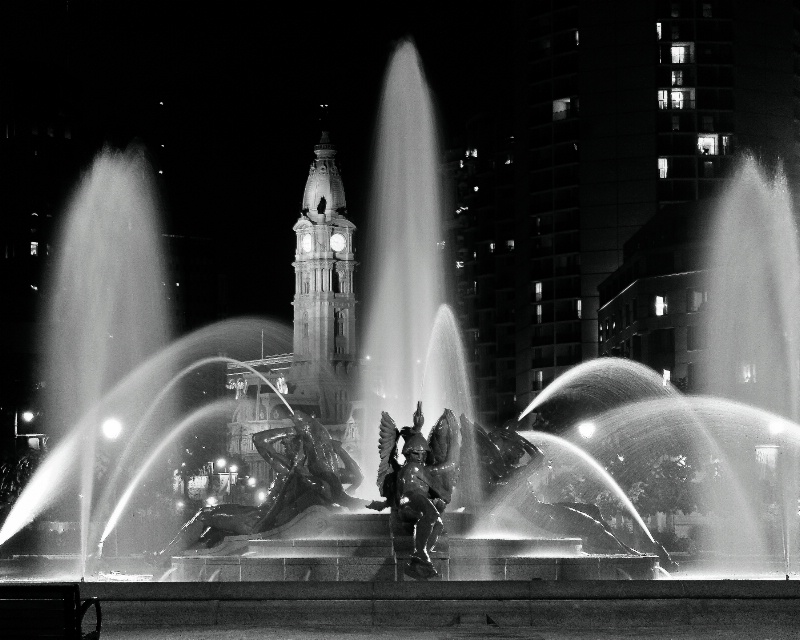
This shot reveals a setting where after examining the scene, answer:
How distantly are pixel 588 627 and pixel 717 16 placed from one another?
99.7 m

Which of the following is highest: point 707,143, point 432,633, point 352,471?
point 707,143

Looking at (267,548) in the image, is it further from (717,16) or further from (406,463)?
(717,16)

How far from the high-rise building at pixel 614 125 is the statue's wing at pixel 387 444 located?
85462mm

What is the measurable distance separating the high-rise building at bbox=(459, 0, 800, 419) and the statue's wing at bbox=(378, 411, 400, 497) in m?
85.5

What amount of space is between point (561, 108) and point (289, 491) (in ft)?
318

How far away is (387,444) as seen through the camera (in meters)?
27.1

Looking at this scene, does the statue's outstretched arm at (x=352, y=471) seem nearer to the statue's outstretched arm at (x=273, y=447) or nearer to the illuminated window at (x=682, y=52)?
the statue's outstretched arm at (x=273, y=447)

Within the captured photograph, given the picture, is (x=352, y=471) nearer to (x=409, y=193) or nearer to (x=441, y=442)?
(x=441, y=442)

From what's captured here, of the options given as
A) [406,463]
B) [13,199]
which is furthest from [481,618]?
[13,199]

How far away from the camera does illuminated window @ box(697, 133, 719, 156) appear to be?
113 metres

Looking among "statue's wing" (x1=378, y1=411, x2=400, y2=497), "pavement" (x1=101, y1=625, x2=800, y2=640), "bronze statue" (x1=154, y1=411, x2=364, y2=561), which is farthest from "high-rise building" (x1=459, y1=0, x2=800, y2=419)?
"pavement" (x1=101, y1=625, x2=800, y2=640)

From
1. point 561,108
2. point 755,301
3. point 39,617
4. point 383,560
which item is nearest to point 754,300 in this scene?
point 755,301

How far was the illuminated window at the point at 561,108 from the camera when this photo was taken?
121062 mm

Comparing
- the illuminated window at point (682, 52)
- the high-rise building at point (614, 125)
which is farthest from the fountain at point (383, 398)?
the illuminated window at point (682, 52)
